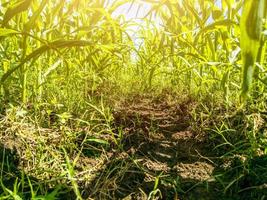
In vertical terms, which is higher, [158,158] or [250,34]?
[250,34]

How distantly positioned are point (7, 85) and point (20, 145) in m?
0.30

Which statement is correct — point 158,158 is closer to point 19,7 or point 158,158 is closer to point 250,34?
point 19,7

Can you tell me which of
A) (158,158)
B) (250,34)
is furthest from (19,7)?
(250,34)

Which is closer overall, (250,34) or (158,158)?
(250,34)

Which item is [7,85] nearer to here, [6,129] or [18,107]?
[18,107]

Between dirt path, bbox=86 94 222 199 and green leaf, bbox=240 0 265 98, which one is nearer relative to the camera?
green leaf, bbox=240 0 265 98

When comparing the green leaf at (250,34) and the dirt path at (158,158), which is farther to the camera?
the dirt path at (158,158)

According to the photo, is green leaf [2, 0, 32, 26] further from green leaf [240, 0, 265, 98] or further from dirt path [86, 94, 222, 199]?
green leaf [240, 0, 265, 98]

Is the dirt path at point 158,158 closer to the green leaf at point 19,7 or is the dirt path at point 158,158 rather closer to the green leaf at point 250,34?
the green leaf at point 19,7

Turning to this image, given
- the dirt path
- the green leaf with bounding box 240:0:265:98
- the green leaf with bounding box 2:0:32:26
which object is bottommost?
the dirt path

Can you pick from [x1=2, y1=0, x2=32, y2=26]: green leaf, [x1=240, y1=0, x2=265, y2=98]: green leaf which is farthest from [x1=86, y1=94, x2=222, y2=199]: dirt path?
[x1=240, y1=0, x2=265, y2=98]: green leaf

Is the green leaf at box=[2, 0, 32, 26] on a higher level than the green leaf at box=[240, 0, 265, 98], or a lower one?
higher

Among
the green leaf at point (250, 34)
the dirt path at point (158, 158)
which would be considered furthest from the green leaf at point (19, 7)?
the green leaf at point (250, 34)

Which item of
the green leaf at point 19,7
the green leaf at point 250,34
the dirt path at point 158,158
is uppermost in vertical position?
the green leaf at point 19,7
